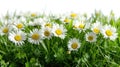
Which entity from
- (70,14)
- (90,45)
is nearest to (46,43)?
(90,45)

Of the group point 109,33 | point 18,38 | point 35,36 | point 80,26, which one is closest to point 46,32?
point 35,36

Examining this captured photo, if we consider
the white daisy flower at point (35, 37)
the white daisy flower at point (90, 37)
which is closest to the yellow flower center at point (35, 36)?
the white daisy flower at point (35, 37)

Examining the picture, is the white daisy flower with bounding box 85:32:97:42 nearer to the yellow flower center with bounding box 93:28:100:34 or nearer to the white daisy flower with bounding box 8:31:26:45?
the yellow flower center with bounding box 93:28:100:34

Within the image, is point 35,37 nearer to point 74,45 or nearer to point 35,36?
point 35,36

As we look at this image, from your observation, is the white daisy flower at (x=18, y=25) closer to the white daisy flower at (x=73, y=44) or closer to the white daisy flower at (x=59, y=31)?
the white daisy flower at (x=59, y=31)

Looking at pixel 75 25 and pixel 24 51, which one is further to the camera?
pixel 75 25

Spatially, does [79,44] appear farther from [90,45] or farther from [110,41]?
[110,41]
